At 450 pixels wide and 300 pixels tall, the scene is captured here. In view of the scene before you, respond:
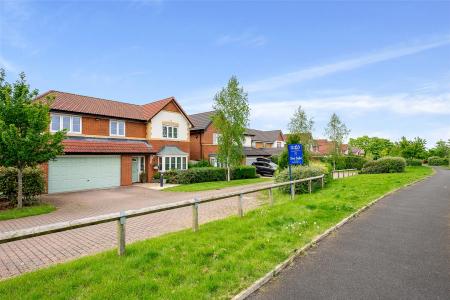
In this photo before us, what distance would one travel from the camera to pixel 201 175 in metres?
24.9

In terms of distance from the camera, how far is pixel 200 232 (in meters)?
7.32

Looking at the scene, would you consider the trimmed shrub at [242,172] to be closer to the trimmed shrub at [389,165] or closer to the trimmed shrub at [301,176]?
the trimmed shrub at [301,176]

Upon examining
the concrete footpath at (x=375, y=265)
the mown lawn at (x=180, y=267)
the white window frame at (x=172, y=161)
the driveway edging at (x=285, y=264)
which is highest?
the white window frame at (x=172, y=161)

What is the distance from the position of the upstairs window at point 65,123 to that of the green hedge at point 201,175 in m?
8.23

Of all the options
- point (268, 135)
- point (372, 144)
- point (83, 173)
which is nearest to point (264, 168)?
point (83, 173)

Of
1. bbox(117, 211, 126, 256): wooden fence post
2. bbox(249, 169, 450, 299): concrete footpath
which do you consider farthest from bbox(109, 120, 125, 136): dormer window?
bbox(249, 169, 450, 299): concrete footpath

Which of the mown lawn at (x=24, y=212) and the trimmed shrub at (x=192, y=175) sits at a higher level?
the trimmed shrub at (x=192, y=175)

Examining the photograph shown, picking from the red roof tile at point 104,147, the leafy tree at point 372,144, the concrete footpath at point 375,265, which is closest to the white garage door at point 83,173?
the red roof tile at point 104,147

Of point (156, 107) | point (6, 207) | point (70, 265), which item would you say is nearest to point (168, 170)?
point (156, 107)

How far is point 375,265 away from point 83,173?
20454mm

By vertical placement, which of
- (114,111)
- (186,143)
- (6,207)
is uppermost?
(114,111)

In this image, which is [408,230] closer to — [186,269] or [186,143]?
[186,269]

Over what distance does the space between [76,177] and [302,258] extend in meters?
19.2

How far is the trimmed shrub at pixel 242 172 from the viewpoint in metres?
28.0
